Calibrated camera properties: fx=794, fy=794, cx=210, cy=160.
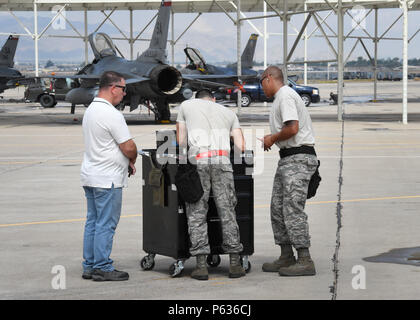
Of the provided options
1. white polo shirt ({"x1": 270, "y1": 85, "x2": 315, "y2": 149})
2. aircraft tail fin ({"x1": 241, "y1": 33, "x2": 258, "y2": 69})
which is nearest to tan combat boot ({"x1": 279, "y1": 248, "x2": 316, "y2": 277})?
white polo shirt ({"x1": 270, "y1": 85, "x2": 315, "y2": 149})

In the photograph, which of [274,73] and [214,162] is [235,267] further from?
[274,73]

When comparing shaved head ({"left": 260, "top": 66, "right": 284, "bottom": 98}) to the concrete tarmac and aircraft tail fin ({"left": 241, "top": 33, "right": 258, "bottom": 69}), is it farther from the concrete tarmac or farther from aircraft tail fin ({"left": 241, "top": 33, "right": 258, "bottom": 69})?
aircraft tail fin ({"left": 241, "top": 33, "right": 258, "bottom": 69})

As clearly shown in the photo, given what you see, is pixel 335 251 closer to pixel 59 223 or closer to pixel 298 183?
pixel 298 183

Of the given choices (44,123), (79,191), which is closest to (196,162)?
(79,191)

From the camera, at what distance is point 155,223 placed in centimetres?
832

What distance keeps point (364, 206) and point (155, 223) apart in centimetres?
499

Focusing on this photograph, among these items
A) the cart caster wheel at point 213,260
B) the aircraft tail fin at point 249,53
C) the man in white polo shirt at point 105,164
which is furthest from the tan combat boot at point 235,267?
the aircraft tail fin at point 249,53

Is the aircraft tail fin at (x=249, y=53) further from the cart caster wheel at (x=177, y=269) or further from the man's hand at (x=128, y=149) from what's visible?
the cart caster wheel at (x=177, y=269)

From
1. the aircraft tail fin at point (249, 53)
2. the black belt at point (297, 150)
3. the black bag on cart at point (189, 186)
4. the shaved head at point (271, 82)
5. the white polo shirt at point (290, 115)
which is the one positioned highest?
the aircraft tail fin at point (249, 53)

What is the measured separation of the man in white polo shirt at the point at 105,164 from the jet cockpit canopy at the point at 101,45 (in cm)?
2784

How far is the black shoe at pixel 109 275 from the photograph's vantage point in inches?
309

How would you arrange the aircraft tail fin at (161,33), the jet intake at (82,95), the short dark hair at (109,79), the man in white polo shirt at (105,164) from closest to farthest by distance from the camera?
1. the man in white polo shirt at (105,164)
2. the short dark hair at (109,79)
3. the jet intake at (82,95)
4. the aircraft tail fin at (161,33)

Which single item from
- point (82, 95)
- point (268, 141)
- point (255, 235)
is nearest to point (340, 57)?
Result: point (82, 95)
